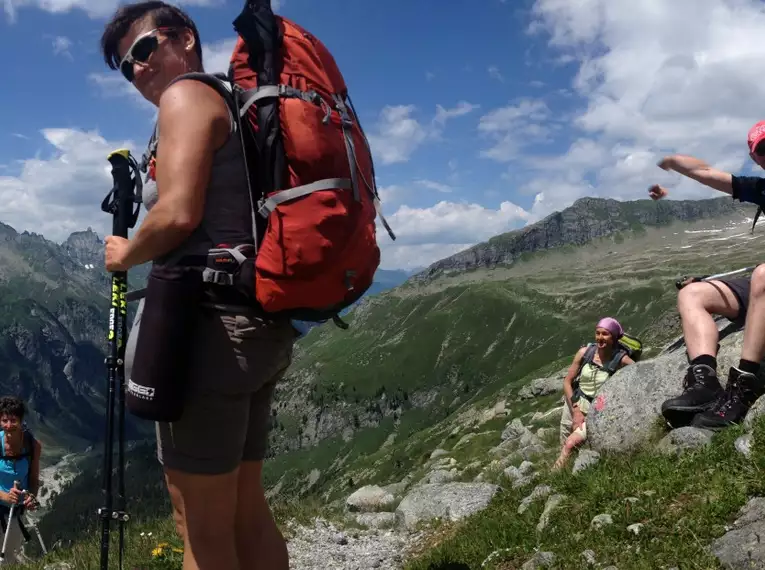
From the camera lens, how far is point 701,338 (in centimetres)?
792

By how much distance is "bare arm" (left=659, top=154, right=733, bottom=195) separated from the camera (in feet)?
24.9

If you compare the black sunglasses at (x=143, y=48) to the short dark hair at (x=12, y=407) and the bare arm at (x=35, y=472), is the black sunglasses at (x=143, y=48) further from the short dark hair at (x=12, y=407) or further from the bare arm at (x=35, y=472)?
the bare arm at (x=35, y=472)

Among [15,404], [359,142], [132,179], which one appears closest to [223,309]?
[359,142]

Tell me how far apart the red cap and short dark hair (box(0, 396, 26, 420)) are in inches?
453

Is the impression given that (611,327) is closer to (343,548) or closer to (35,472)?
(343,548)

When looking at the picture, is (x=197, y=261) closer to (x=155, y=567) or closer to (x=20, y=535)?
(x=155, y=567)

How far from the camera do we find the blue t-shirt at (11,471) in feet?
33.6

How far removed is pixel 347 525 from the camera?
33.2ft

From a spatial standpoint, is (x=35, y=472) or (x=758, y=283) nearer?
(x=758, y=283)

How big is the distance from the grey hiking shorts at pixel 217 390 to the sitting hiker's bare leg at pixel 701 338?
6.09 meters

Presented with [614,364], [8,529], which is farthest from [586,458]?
[8,529]

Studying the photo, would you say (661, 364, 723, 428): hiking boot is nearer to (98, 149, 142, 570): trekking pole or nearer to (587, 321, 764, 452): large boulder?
(587, 321, 764, 452): large boulder

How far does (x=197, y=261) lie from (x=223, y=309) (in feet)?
1.00

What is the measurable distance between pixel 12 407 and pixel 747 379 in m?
10.9
